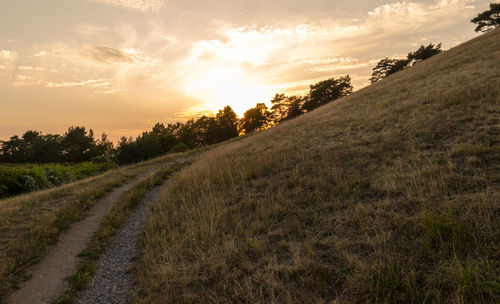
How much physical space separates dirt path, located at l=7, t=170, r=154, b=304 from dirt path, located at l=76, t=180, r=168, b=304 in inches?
25.9

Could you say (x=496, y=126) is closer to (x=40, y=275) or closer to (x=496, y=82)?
(x=496, y=82)

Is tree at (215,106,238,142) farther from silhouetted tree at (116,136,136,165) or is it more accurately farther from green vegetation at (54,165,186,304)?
green vegetation at (54,165,186,304)

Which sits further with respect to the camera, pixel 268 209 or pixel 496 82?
pixel 496 82

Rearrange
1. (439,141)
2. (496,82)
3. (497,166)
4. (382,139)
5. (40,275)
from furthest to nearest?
(496,82) → (382,139) → (439,141) → (40,275) → (497,166)

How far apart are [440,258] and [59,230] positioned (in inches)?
403

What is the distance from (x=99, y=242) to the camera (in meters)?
6.57

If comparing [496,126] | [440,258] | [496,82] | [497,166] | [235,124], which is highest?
[235,124]

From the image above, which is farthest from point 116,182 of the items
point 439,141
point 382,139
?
point 439,141

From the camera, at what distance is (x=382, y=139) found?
862cm

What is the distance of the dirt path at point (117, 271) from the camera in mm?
4496

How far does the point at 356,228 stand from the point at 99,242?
24.3ft

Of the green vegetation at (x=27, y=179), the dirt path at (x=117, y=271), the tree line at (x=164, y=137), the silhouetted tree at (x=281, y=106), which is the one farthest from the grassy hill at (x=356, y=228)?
the silhouetted tree at (x=281, y=106)

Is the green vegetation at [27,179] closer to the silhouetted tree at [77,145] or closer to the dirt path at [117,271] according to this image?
the dirt path at [117,271]

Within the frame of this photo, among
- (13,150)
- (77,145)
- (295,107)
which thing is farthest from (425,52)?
(13,150)
